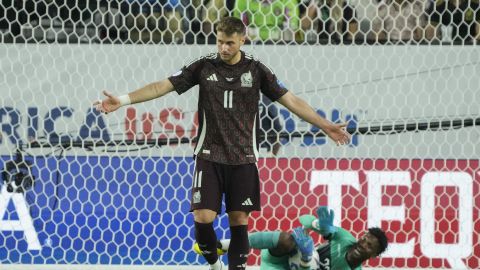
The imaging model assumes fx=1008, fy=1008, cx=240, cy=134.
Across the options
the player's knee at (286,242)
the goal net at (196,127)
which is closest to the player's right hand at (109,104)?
the player's knee at (286,242)

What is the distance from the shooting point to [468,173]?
6.18m

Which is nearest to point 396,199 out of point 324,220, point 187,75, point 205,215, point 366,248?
point 366,248

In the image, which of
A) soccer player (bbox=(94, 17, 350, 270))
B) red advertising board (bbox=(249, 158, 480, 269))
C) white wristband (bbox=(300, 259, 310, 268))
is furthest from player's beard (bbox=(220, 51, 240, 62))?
red advertising board (bbox=(249, 158, 480, 269))

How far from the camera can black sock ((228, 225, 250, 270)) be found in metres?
4.72

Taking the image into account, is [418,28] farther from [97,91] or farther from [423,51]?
[97,91]

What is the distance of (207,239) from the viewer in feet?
15.5

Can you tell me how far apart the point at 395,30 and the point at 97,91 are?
6.16 feet

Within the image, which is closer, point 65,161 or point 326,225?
point 326,225

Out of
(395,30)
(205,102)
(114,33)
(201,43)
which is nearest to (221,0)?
(201,43)

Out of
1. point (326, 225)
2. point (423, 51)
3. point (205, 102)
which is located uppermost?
point (423, 51)

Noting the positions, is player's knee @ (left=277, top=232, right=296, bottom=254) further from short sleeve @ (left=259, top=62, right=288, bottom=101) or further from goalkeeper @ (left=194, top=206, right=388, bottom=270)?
short sleeve @ (left=259, top=62, right=288, bottom=101)

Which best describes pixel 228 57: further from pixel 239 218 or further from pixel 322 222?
pixel 322 222

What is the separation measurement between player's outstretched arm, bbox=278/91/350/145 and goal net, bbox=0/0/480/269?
4.38 ft

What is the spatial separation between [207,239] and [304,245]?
1.50 feet
